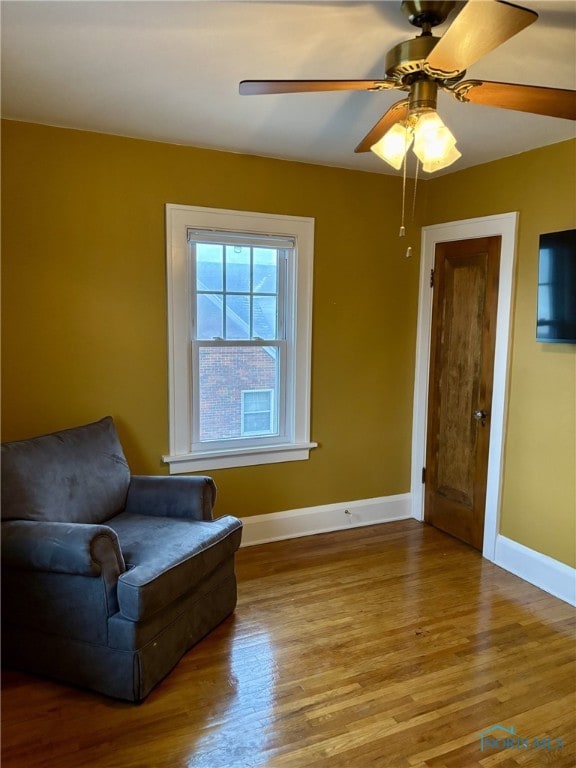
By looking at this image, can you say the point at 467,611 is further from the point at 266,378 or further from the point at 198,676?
the point at 266,378

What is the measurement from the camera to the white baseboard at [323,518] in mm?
3518

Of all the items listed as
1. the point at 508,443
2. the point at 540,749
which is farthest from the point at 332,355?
the point at 540,749

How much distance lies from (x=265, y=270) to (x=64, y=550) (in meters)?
2.06

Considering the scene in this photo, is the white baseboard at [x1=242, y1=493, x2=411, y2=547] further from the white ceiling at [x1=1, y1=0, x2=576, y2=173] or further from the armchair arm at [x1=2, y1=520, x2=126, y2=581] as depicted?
the white ceiling at [x1=1, y1=0, x2=576, y2=173]

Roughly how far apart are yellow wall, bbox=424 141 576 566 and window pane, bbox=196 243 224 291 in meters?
1.67

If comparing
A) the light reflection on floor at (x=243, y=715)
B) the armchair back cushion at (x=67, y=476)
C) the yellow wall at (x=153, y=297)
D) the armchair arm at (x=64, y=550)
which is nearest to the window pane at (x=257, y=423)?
the yellow wall at (x=153, y=297)

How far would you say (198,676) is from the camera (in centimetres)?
225

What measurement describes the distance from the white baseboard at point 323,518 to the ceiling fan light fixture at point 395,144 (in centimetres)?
243

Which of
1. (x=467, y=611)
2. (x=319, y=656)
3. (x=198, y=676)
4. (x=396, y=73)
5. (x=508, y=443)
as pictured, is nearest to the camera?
(x=396, y=73)

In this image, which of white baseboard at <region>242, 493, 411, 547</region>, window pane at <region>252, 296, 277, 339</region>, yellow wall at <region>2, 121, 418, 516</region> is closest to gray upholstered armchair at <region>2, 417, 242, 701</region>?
yellow wall at <region>2, 121, 418, 516</region>

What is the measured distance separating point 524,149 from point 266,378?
2.03m

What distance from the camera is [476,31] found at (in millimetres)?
1281

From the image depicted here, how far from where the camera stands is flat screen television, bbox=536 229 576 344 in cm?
274

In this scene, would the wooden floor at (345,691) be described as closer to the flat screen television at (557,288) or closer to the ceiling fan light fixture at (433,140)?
the flat screen television at (557,288)
